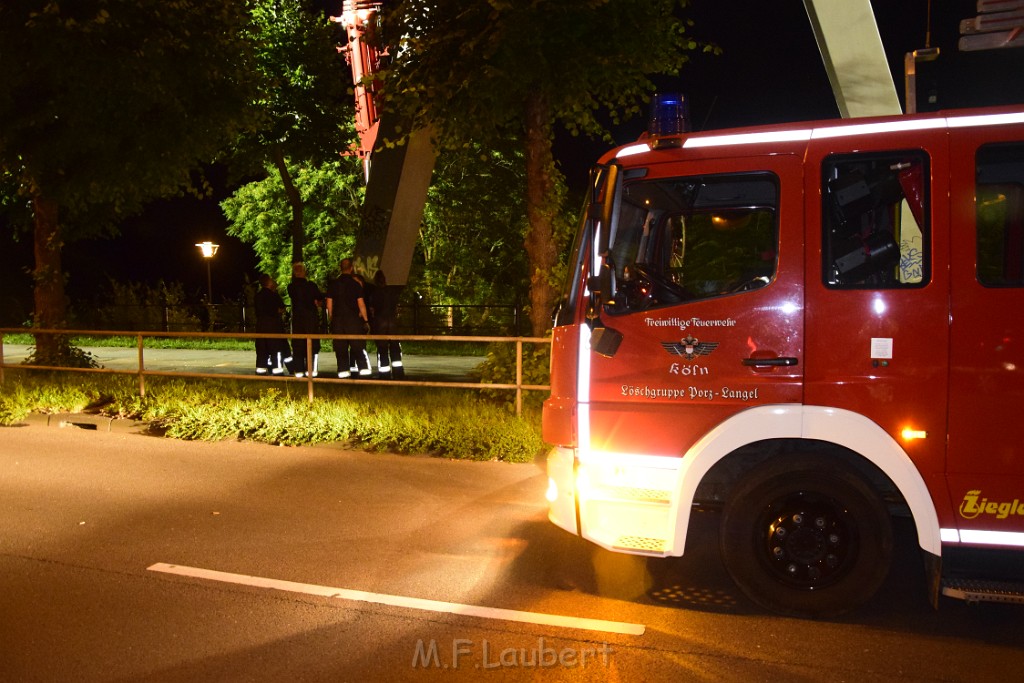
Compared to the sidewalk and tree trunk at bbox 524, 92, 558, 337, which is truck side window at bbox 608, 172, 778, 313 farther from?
the sidewalk

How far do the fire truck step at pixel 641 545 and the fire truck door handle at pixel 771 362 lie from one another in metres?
1.07

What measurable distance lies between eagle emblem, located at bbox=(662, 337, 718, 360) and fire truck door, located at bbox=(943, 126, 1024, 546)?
119 centimetres

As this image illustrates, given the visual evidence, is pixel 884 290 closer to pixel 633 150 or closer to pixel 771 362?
pixel 771 362

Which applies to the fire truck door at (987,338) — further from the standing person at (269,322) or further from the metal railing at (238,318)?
the metal railing at (238,318)

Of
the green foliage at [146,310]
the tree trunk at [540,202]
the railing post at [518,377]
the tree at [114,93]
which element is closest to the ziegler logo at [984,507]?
the railing post at [518,377]

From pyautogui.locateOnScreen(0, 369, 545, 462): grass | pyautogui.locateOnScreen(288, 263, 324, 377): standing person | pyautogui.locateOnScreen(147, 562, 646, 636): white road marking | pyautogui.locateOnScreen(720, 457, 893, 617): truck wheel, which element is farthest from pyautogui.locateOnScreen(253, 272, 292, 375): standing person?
pyautogui.locateOnScreen(720, 457, 893, 617): truck wheel

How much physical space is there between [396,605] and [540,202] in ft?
25.1

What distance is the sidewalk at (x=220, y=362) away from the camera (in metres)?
18.5

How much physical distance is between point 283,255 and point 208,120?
79.2 feet

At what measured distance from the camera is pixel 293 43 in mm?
24062

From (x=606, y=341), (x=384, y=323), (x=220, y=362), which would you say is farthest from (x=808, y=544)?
(x=220, y=362)

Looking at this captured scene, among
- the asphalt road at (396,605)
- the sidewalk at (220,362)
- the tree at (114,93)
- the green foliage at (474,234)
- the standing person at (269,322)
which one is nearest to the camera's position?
the asphalt road at (396,605)

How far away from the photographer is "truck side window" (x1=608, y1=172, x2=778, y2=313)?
15.7 ft

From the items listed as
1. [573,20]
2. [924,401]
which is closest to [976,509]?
[924,401]
